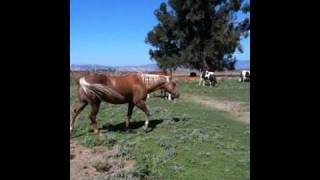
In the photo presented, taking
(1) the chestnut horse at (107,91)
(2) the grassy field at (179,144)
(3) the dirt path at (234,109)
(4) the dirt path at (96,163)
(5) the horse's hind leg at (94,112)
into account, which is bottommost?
(4) the dirt path at (96,163)

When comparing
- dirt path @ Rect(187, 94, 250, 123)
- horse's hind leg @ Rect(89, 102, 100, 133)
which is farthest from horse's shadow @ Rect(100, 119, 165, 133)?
dirt path @ Rect(187, 94, 250, 123)

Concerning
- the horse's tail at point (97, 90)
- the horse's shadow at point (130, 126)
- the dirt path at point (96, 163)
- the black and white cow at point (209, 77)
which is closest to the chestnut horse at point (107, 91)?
the horse's tail at point (97, 90)

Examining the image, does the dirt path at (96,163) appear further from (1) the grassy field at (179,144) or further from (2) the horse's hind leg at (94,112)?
(2) the horse's hind leg at (94,112)

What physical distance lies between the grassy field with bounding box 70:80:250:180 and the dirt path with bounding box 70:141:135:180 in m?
0.23

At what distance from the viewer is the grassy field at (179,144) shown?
7.04 m

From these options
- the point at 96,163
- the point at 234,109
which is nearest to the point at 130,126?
the point at 96,163

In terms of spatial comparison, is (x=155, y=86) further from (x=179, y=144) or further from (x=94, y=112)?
(x=179, y=144)

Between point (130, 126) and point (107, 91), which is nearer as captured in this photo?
point (107, 91)

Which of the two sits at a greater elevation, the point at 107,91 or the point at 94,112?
the point at 107,91

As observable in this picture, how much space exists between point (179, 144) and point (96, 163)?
2330 mm

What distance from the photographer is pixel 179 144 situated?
938 cm
